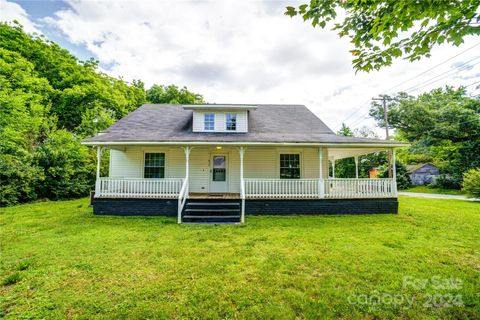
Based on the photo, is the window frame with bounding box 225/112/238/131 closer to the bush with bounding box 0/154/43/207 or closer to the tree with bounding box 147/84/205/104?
the bush with bounding box 0/154/43/207

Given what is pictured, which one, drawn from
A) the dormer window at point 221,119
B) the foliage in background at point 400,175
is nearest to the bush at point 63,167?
the dormer window at point 221,119

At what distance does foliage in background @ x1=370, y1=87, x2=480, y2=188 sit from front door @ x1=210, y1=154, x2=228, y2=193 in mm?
19291

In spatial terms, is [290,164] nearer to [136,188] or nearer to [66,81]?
[136,188]

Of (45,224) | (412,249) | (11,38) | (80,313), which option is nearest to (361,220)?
(412,249)

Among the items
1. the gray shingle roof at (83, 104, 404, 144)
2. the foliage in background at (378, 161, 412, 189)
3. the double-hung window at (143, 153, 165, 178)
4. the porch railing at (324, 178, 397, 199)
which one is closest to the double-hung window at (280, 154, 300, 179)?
the gray shingle roof at (83, 104, 404, 144)

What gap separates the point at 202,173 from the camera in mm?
10891

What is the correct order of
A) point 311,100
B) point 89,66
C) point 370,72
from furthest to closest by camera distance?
1. point 311,100
2. point 89,66
3. point 370,72

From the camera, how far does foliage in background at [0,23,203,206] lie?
37.7ft

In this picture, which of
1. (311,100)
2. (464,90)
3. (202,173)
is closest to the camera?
(202,173)

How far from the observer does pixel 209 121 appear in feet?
36.2

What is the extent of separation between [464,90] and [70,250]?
141ft

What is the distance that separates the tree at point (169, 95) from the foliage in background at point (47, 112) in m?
2.76

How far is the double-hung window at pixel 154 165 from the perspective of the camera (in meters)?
10.9

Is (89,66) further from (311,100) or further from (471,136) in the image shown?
(471,136)
